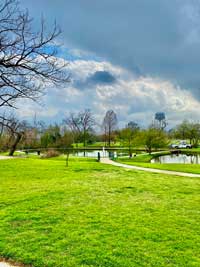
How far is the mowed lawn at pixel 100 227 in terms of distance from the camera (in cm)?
404

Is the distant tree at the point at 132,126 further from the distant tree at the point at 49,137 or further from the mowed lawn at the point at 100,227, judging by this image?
the mowed lawn at the point at 100,227

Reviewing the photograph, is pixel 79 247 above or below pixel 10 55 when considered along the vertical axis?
below

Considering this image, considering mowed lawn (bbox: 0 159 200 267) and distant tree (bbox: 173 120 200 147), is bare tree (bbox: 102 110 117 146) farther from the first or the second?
mowed lawn (bbox: 0 159 200 267)

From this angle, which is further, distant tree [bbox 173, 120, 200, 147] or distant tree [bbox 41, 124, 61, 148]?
distant tree [bbox 173, 120, 200, 147]

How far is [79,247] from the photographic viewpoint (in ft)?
14.3

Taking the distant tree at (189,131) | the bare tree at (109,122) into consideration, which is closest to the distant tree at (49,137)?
the bare tree at (109,122)

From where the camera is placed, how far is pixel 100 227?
5.35 meters

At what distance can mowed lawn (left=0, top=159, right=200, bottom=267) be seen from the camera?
404cm

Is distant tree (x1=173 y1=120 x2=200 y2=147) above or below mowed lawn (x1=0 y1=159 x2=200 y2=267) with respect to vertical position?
above

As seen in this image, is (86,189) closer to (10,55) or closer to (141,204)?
(141,204)

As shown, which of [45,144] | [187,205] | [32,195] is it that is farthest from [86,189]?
[45,144]

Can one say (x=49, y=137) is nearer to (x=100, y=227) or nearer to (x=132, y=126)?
(x=132, y=126)

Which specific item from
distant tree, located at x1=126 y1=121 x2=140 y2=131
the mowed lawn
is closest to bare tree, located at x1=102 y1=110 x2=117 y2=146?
distant tree, located at x1=126 y1=121 x2=140 y2=131

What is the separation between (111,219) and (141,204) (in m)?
1.62
